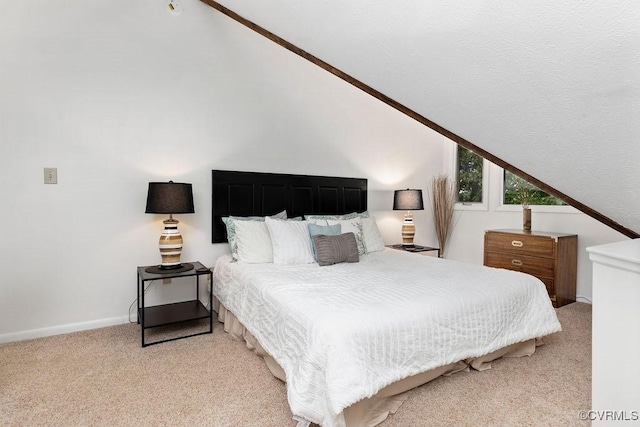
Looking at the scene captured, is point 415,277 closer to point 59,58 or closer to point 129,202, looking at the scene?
point 129,202

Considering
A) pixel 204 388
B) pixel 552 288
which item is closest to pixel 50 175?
pixel 204 388

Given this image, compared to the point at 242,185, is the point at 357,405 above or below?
below

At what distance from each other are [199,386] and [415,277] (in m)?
1.56

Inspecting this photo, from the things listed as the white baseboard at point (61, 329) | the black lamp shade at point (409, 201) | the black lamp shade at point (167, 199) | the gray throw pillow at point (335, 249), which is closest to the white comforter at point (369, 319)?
the gray throw pillow at point (335, 249)

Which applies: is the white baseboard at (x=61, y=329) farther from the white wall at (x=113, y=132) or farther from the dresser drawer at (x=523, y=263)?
the dresser drawer at (x=523, y=263)

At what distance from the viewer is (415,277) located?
2402mm

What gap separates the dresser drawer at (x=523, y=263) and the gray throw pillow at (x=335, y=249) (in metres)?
1.99

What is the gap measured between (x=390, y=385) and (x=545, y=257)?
2.68 meters

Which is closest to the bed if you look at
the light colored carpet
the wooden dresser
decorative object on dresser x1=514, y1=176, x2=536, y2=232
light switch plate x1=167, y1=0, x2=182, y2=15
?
the light colored carpet

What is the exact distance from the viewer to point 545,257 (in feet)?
11.6

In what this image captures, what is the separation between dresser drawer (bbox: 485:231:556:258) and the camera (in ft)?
11.5

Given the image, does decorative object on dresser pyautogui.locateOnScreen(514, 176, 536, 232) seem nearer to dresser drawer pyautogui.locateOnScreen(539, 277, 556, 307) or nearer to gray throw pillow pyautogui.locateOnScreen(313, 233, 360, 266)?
dresser drawer pyautogui.locateOnScreen(539, 277, 556, 307)

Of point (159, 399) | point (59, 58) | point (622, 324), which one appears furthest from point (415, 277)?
point (59, 58)

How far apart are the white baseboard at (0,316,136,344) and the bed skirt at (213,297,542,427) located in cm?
98
